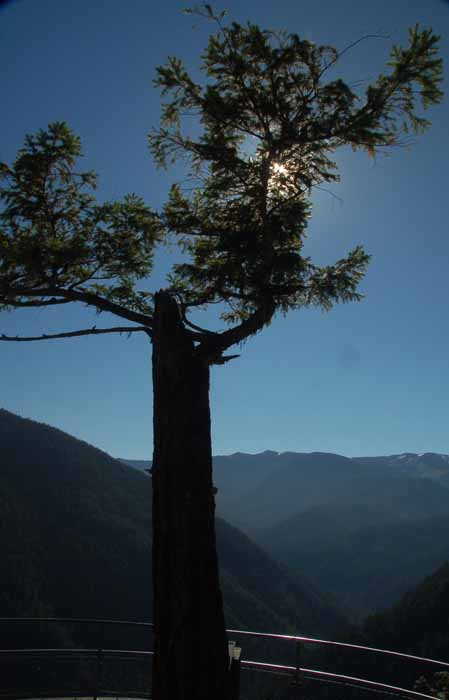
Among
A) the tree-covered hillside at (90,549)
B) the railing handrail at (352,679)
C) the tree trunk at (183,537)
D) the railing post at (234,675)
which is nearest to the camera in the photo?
the tree trunk at (183,537)

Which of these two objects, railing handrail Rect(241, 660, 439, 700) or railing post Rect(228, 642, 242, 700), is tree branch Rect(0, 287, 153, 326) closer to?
railing post Rect(228, 642, 242, 700)

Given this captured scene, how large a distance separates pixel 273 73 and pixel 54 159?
8.64ft

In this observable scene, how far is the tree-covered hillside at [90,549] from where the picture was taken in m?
70.1

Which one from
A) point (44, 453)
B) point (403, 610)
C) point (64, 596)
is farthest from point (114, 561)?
point (403, 610)

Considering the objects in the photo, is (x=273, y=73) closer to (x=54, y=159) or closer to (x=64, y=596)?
(x=54, y=159)

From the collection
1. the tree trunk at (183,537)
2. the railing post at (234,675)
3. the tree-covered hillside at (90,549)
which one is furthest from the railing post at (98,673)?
the tree-covered hillside at (90,549)

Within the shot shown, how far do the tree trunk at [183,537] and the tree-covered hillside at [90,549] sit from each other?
6588 cm

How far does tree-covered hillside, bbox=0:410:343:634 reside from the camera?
2761 inches

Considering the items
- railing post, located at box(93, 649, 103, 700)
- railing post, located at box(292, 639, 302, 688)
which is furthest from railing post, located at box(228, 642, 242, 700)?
railing post, located at box(93, 649, 103, 700)

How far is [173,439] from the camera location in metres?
5.04

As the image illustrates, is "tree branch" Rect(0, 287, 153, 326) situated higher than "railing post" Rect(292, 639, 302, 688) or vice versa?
"tree branch" Rect(0, 287, 153, 326)

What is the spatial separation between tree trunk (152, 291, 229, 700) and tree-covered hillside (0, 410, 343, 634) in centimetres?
6588

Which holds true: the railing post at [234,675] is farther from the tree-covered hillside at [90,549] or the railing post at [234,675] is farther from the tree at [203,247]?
the tree-covered hillside at [90,549]

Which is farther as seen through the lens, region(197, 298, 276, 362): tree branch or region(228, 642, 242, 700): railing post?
region(197, 298, 276, 362): tree branch
